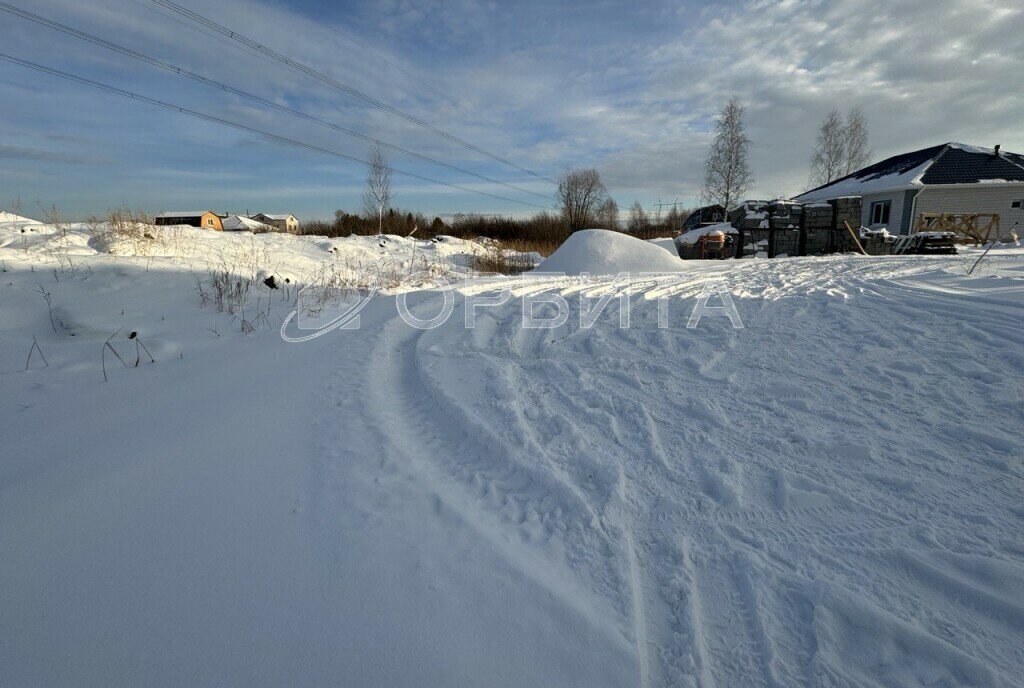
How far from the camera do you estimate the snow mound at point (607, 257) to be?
10.0 meters

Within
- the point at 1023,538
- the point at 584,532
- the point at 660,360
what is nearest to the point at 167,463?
the point at 584,532

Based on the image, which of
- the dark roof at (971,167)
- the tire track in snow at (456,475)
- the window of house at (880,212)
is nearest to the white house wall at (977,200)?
the dark roof at (971,167)

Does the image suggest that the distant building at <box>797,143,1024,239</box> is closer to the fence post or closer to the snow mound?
the fence post

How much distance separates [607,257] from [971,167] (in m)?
23.6

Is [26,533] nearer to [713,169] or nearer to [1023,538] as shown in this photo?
[1023,538]

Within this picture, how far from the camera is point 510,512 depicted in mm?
1887

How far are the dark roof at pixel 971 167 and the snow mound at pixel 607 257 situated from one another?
1952 centimetres

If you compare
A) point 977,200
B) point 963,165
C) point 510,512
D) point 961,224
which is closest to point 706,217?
point 963,165

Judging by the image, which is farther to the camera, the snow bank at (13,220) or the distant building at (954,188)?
the distant building at (954,188)

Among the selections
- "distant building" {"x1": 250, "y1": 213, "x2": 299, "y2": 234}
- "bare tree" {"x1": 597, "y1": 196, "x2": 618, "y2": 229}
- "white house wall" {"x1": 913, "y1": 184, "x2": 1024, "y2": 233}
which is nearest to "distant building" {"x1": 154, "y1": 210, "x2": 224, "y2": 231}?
"distant building" {"x1": 250, "y1": 213, "x2": 299, "y2": 234}

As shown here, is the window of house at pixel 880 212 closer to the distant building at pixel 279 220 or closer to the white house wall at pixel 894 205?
the white house wall at pixel 894 205

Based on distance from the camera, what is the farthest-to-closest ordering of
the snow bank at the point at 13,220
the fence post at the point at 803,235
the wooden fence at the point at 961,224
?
the wooden fence at the point at 961,224 → the fence post at the point at 803,235 → the snow bank at the point at 13,220

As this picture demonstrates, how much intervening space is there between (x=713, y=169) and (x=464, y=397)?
32826mm

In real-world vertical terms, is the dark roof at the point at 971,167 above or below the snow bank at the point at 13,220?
above
